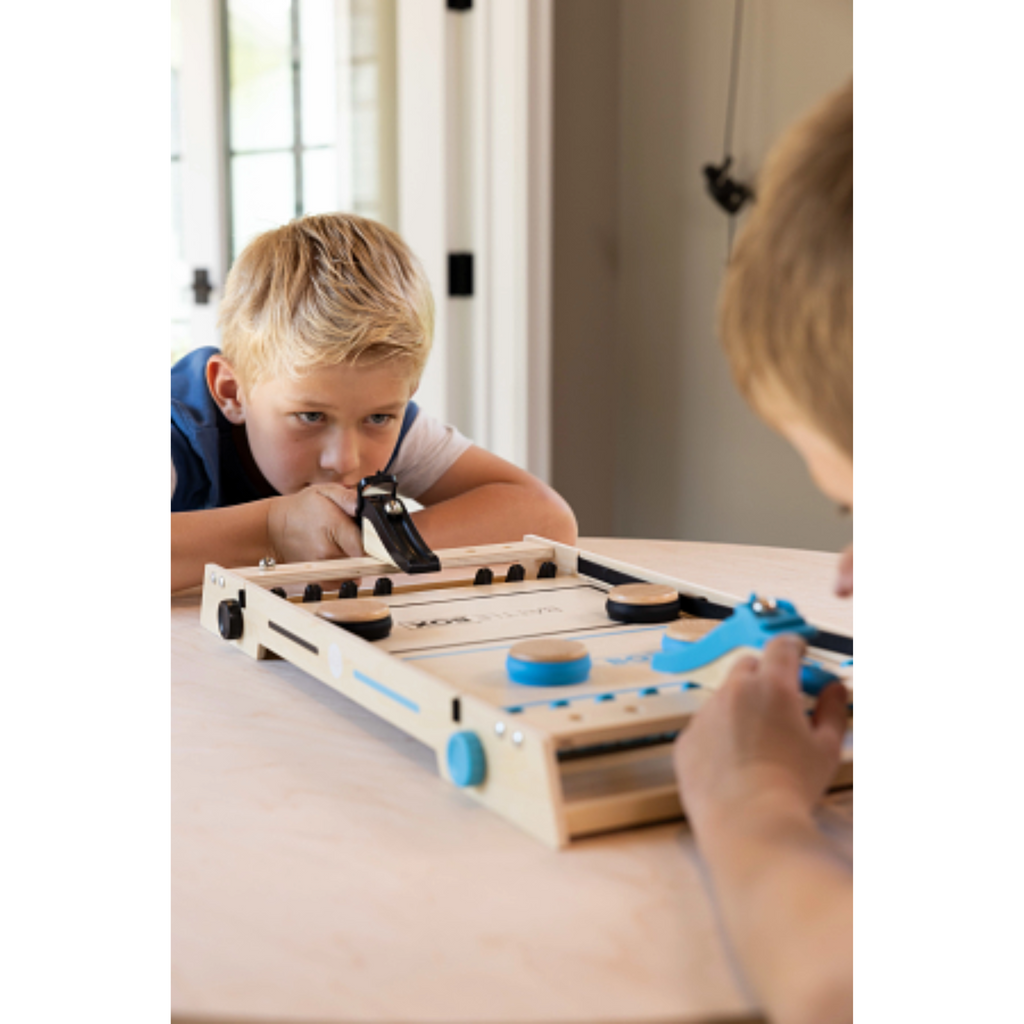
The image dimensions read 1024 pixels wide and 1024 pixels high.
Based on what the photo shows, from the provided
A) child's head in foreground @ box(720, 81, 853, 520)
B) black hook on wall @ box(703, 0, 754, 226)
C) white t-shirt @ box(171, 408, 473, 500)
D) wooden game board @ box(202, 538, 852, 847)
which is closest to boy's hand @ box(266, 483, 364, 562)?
wooden game board @ box(202, 538, 852, 847)

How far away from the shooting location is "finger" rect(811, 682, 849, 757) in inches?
20.8

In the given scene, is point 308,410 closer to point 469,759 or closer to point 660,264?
point 469,759

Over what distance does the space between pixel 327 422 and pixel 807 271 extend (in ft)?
2.78

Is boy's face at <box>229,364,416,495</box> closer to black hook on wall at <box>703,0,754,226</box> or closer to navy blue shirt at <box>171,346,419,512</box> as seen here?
navy blue shirt at <box>171,346,419,512</box>

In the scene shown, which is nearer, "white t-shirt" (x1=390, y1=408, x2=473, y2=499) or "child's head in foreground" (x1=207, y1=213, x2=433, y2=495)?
"child's head in foreground" (x1=207, y1=213, x2=433, y2=495)

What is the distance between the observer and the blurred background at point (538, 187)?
2240 millimetres

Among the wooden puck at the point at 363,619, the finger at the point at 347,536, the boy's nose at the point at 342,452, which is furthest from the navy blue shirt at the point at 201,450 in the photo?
the wooden puck at the point at 363,619

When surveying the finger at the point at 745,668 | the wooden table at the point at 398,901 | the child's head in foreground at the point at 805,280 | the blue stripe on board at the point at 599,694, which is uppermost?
the child's head in foreground at the point at 805,280

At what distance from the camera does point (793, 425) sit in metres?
0.45

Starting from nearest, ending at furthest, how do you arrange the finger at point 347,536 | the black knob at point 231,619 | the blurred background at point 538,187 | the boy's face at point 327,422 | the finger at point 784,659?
1. the finger at point 784,659
2. the black knob at point 231,619
3. the finger at point 347,536
4. the boy's face at point 327,422
5. the blurred background at point 538,187

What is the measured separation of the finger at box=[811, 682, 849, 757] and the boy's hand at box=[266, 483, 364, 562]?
59 cm

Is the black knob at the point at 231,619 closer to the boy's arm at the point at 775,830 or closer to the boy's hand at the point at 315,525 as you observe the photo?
the boy's hand at the point at 315,525

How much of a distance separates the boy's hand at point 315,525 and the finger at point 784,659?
0.57 metres
